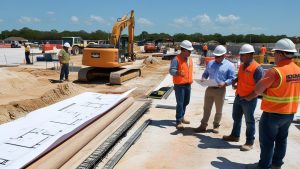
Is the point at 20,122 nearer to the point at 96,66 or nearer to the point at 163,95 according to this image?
the point at 163,95

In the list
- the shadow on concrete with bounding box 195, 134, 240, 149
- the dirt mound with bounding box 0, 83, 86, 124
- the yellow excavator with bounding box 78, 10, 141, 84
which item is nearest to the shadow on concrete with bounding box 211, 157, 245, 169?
the shadow on concrete with bounding box 195, 134, 240, 149

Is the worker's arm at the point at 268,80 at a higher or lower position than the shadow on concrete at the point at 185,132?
higher

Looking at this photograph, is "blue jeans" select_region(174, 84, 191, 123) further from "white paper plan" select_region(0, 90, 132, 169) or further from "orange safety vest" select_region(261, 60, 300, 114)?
"orange safety vest" select_region(261, 60, 300, 114)

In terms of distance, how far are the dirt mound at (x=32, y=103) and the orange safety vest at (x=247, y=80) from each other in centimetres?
499

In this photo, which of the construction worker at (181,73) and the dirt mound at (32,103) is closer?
the construction worker at (181,73)

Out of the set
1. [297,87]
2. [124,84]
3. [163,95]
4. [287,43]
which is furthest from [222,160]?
[124,84]

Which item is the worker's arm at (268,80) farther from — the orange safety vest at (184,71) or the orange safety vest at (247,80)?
the orange safety vest at (184,71)

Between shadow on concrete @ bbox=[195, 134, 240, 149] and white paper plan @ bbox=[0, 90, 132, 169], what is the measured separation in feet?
7.29

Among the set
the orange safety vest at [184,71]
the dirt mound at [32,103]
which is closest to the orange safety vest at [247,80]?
the orange safety vest at [184,71]

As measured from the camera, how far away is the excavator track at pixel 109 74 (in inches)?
553

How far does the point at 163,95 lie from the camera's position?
1123 centimetres

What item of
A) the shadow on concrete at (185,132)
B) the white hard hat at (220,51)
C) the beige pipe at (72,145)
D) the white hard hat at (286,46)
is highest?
the white hard hat at (286,46)

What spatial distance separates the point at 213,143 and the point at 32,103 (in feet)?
16.1

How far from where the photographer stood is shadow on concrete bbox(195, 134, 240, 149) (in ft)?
20.9
